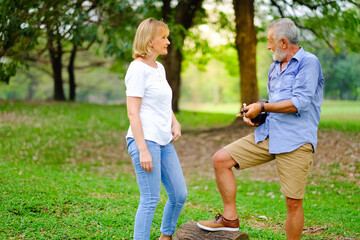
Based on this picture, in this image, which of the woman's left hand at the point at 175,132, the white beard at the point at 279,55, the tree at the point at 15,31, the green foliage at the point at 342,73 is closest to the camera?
the white beard at the point at 279,55

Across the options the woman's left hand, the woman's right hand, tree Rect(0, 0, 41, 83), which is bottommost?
the woman's right hand

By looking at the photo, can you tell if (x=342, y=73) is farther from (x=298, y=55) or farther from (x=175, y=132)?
(x=175, y=132)

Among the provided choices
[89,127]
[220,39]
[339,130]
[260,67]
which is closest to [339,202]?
[339,130]

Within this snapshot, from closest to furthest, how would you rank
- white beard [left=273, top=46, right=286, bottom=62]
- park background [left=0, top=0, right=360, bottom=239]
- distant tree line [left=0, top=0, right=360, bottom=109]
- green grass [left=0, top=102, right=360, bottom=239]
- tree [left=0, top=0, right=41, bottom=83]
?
white beard [left=273, top=46, right=286, bottom=62], green grass [left=0, top=102, right=360, bottom=239], park background [left=0, top=0, right=360, bottom=239], tree [left=0, top=0, right=41, bottom=83], distant tree line [left=0, top=0, right=360, bottom=109]

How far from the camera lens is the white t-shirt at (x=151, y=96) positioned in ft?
10.6

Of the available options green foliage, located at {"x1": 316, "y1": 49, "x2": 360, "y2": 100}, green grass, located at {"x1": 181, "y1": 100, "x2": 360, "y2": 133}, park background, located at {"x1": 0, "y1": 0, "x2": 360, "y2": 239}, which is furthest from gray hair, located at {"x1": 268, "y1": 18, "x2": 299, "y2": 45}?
green foliage, located at {"x1": 316, "y1": 49, "x2": 360, "y2": 100}

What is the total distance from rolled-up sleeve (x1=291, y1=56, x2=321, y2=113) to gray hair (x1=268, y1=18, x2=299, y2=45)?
0.81 ft

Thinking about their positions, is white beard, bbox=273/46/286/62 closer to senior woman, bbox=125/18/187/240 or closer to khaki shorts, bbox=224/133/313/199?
khaki shorts, bbox=224/133/313/199

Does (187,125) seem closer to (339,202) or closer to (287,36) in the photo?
(339,202)

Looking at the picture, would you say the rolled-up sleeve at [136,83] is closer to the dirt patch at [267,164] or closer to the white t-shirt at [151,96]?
the white t-shirt at [151,96]

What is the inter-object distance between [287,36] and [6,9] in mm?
5705

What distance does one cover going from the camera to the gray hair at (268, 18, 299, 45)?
3.53 m

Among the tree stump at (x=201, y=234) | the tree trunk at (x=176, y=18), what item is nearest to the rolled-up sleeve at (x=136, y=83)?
the tree stump at (x=201, y=234)

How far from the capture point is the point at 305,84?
11.1ft
